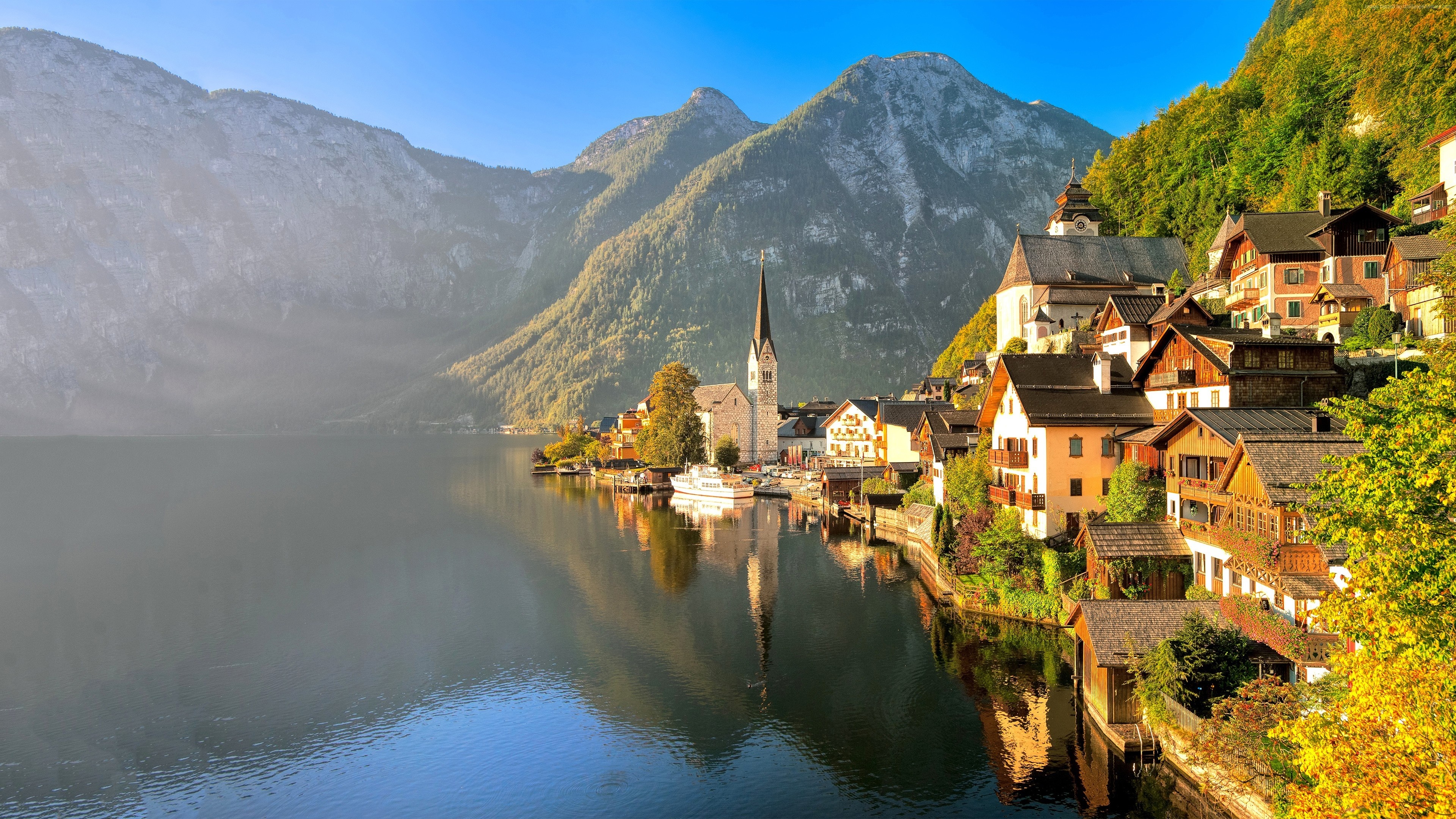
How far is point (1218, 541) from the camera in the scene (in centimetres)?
2625

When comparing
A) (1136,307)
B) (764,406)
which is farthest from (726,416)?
(1136,307)

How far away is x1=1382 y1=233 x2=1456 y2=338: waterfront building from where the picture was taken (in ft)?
121

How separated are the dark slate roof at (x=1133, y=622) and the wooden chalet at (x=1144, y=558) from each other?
13.0 ft

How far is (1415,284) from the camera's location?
3906 centimetres

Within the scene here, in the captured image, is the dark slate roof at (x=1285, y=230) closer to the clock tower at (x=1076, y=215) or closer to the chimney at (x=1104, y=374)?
the chimney at (x=1104, y=374)

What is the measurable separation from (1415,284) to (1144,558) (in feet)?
78.3

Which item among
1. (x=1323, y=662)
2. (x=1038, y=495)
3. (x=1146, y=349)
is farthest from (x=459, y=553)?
(x=1323, y=662)

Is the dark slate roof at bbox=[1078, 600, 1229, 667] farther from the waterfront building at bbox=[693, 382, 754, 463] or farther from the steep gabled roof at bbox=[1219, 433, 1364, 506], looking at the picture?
the waterfront building at bbox=[693, 382, 754, 463]

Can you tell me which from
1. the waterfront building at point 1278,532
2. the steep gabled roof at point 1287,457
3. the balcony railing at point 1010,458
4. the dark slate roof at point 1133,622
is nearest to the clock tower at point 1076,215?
the balcony railing at point 1010,458

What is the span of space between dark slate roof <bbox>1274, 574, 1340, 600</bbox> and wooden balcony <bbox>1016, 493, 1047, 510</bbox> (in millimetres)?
14960

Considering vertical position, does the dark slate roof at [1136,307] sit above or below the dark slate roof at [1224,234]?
below

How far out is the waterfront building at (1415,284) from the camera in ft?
121

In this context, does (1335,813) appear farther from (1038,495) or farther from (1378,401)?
(1038,495)

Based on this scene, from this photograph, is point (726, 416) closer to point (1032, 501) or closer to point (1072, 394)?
point (1072, 394)
